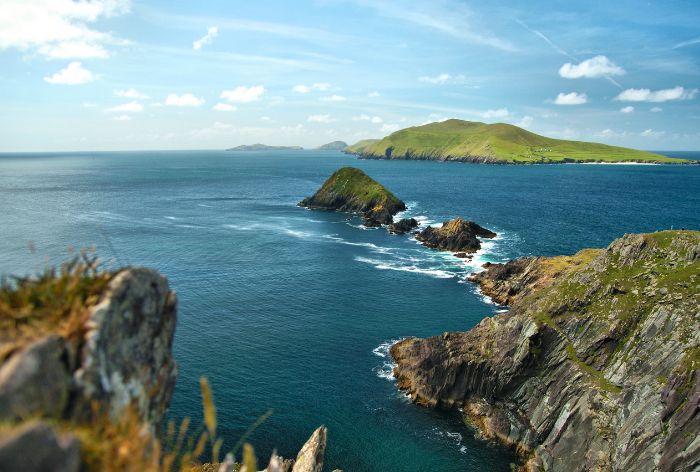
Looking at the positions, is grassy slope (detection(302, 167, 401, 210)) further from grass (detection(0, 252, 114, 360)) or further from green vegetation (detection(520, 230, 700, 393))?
grass (detection(0, 252, 114, 360))

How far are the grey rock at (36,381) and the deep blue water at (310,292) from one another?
8.66ft

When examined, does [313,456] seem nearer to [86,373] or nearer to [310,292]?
[86,373]

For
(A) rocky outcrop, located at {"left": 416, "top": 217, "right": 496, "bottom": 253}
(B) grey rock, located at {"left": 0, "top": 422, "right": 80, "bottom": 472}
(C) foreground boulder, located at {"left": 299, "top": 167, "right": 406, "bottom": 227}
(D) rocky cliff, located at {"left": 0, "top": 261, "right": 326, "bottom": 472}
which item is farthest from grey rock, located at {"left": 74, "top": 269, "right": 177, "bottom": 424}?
(C) foreground boulder, located at {"left": 299, "top": 167, "right": 406, "bottom": 227}

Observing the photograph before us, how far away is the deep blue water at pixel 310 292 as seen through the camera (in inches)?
1822

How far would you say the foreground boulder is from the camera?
157000 mm

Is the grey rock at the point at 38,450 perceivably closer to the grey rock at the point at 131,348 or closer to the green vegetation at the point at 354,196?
the grey rock at the point at 131,348

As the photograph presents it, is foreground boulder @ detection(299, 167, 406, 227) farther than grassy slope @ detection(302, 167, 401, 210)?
No

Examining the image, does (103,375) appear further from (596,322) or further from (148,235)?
(148,235)

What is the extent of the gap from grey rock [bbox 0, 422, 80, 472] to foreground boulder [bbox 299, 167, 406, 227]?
140464 millimetres

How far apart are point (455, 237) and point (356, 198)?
59213mm

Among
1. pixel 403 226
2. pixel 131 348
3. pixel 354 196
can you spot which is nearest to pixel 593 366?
pixel 131 348

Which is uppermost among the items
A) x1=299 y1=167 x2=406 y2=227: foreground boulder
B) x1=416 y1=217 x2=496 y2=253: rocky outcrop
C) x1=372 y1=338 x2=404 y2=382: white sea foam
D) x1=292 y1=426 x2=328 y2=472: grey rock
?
x1=299 y1=167 x2=406 y2=227: foreground boulder

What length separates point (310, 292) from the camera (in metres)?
82.0

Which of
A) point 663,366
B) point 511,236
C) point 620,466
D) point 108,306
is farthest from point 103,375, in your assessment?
point 511,236
